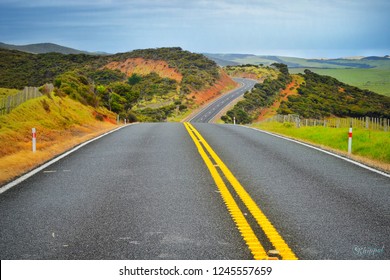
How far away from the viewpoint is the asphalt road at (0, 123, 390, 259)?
500 centimetres

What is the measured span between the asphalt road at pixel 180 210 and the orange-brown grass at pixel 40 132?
3.99 feet

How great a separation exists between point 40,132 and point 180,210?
54.2 ft

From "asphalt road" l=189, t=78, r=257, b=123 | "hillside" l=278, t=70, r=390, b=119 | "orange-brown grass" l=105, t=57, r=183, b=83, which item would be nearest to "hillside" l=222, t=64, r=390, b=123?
"hillside" l=278, t=70, r=390, b=119

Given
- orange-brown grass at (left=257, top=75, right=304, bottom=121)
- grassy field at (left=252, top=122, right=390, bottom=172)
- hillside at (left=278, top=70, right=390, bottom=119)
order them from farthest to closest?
orange-brown grass at (left=257, top=75, right=304, bottom=121)
hillside at (left=278, top=70, right=390, bottom=119)
grassy field at (left=252, top=122, right=390, bottom=172)

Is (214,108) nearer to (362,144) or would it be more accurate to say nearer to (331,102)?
(331,102)

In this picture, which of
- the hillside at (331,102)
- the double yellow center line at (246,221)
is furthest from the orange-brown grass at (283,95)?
the double yellow center line at (246,221)

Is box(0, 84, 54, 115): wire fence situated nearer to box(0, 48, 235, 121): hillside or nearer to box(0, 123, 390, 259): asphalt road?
box(0, 123, 390, 259): asphalt road

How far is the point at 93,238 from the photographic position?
17.7ft

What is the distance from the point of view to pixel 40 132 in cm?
2153

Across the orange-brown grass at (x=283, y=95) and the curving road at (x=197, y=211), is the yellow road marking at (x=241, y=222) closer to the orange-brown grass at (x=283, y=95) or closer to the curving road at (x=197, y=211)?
the curving road at (x=197, y=211)

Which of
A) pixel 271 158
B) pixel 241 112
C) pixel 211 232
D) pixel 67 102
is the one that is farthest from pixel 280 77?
pixel 211 232

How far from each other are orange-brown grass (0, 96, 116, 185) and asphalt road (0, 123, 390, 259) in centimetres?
122
